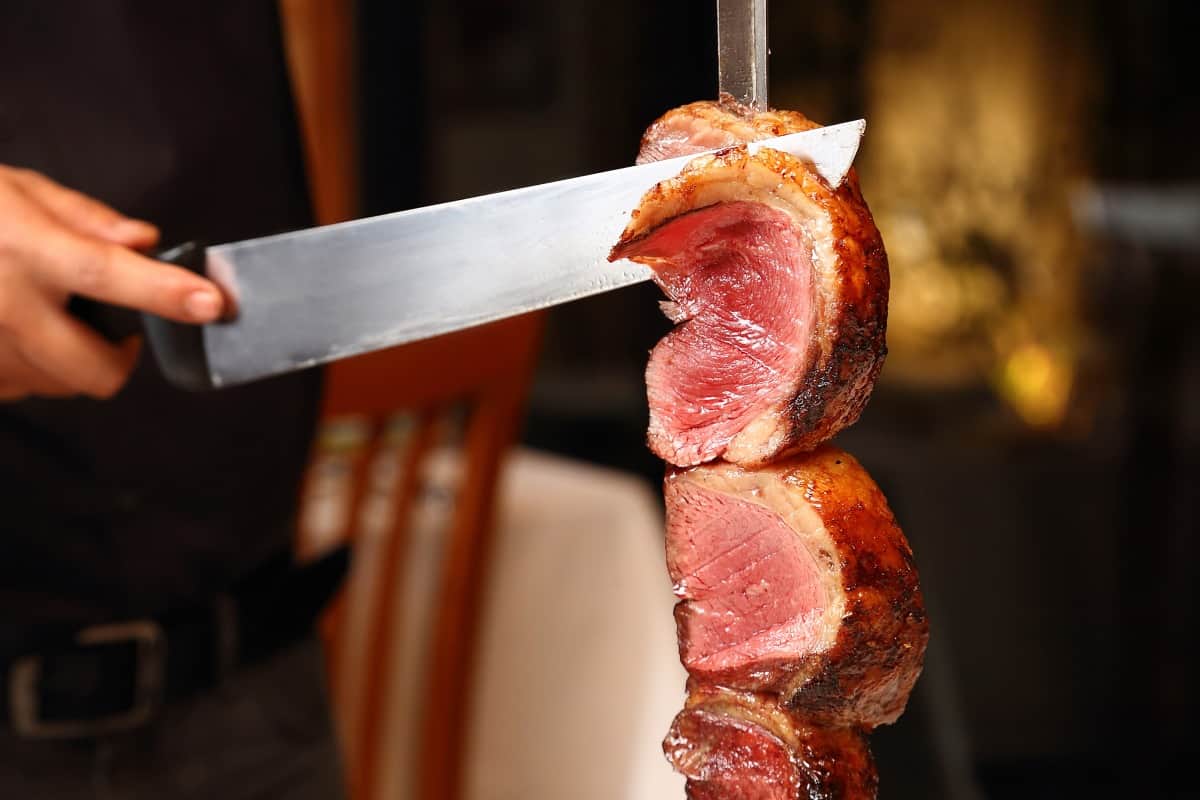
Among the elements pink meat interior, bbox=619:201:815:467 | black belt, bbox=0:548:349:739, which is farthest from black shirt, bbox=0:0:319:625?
pink meat interior, bbox=619:201:815:467

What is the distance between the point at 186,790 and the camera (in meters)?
1.03

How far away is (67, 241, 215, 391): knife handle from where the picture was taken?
730 mm

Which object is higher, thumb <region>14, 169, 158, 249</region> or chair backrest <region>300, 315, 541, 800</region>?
thumb <region>14, 169, 158, 249</region>

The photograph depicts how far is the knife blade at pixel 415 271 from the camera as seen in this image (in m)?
0.58

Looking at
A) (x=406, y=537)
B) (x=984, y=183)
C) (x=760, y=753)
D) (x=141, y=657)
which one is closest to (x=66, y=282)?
(x=141, y=657)

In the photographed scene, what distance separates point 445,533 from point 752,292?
111 centimetres

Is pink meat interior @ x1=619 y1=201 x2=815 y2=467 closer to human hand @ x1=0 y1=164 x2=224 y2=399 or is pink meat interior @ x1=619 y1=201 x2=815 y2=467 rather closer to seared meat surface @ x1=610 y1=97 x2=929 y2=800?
seared meat surface @ x1=610 y1=97 x2=929 y2=800

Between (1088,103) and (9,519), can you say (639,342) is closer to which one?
(1088,103)

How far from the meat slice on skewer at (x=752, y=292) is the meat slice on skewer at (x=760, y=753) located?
126 mm

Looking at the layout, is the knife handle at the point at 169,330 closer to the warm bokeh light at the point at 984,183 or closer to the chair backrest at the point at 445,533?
the chair backrest at the point at 445,533

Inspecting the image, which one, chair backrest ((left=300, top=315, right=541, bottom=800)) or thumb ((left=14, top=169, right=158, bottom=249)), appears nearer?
thumb ((left=14, top=169, right=158, bottom=249))

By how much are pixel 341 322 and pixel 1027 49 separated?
243 cm

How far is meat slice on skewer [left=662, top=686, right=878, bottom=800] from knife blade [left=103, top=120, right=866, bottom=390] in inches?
8.7

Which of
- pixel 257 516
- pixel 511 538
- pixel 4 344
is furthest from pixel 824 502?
pixel 511 538
